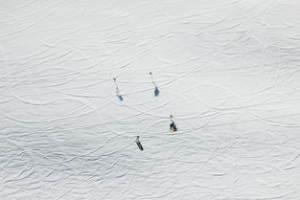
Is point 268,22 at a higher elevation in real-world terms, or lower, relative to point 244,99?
higher

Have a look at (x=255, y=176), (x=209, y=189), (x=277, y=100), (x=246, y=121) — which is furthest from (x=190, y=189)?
(x=277, y=100)

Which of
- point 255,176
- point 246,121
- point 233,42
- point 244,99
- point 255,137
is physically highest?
point 233,42

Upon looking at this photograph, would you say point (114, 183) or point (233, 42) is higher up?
point (233, 42)

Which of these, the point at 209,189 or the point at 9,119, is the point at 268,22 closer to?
the point at 209,189

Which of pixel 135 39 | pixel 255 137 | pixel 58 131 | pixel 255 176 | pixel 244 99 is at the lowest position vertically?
pixel 255 176

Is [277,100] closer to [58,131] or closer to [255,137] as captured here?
[255,137]

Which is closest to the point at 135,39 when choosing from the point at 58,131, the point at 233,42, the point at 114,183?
the point at 233,42
